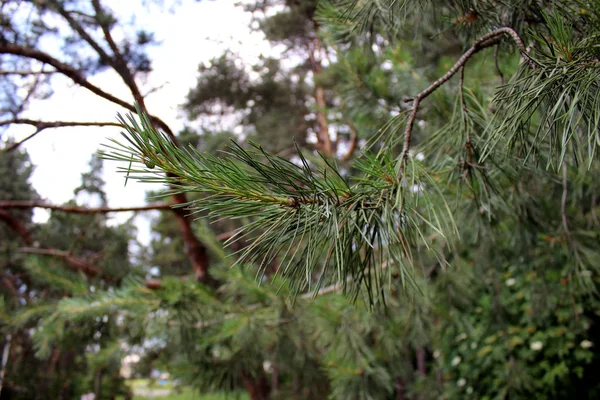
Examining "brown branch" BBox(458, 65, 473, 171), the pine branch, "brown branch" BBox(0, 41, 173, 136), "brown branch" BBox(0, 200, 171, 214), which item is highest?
"brown branch" BBox(0, 41, 173, 136)

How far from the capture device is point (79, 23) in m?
1.99

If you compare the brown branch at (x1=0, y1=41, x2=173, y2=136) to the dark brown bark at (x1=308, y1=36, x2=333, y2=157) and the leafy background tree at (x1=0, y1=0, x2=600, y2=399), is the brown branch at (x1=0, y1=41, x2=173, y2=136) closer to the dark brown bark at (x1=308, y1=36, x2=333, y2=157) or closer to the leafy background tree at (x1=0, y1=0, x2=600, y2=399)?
the leafy background tree at (x1=0, y1=0, x2=600, y2=399)

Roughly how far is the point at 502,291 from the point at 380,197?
356 centimetres

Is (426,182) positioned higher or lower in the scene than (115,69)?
lower

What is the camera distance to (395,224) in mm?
704

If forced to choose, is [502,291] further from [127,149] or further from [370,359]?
[127,149]

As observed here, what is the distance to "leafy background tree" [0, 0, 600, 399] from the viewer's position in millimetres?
643

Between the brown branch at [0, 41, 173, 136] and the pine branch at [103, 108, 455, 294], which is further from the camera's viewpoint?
the brown branch at [0, 41, 173, 136]

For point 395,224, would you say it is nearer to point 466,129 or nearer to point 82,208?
point 466,129

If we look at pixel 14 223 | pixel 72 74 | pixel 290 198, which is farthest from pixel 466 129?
pixel 14 223

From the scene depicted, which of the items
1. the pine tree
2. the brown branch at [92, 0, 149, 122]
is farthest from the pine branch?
the brown branch at [92, 0, 149, 122]

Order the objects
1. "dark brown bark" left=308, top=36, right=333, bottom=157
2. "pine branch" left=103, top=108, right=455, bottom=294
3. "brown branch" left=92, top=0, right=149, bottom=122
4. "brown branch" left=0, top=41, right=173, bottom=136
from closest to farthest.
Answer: "pine branch" left=103, top=108, right=455, bottom=294, "brown branch" left=0, top=41, right=173, bottom=136, "brown branch" left=92, top=0, right=149, bottom=122, "dark brown bark" left=308, top=36, right=333, bottom=157

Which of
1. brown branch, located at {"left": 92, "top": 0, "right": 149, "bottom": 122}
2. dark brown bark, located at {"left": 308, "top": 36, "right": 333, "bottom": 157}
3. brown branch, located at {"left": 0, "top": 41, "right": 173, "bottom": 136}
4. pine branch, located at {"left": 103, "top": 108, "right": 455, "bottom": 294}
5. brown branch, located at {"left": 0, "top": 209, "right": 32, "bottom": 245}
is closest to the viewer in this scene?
pine branch, located at {"left": 103, "top": 108, "right": 455, "bottom": 294}

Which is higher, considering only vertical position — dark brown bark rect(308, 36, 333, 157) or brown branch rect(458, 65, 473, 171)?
dark brown bark rect(308, 36, 333, 157)
